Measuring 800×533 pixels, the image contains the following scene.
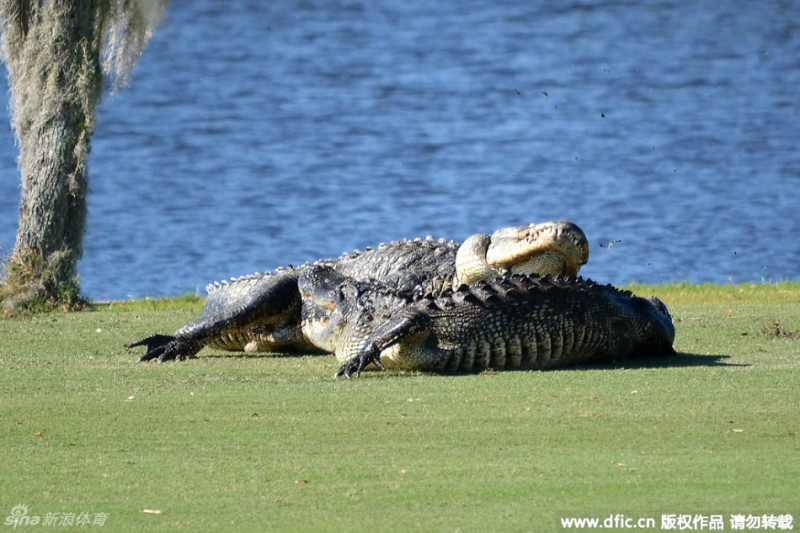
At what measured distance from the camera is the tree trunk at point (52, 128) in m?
12.5

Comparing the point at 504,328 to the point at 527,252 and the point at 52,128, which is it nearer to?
the point at 527,252

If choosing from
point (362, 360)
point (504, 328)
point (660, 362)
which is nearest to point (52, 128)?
point (362, 360)

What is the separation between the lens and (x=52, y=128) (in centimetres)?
1261

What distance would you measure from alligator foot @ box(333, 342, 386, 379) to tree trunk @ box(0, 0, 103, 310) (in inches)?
201

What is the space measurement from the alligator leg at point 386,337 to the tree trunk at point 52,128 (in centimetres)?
512

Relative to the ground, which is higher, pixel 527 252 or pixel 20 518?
pixel 20 518

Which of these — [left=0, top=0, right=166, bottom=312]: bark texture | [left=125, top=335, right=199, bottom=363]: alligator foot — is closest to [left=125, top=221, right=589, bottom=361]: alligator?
[left=125, top=335, right=199, bottom=363]: alligator foot

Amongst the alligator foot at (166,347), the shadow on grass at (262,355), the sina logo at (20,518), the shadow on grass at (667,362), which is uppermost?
the sina logo at (20,518)

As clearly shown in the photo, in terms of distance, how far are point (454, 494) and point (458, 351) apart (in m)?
3.09

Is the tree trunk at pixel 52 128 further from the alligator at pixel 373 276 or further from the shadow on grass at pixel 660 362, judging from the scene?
the shadow on grass at pixel 660 362

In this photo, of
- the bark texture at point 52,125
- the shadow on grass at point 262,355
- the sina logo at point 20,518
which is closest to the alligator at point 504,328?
the shadow on grass at point 262,355

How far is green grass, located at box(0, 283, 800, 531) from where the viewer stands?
515 centimetres

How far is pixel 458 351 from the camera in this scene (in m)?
8.39

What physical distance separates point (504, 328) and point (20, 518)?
400cm
